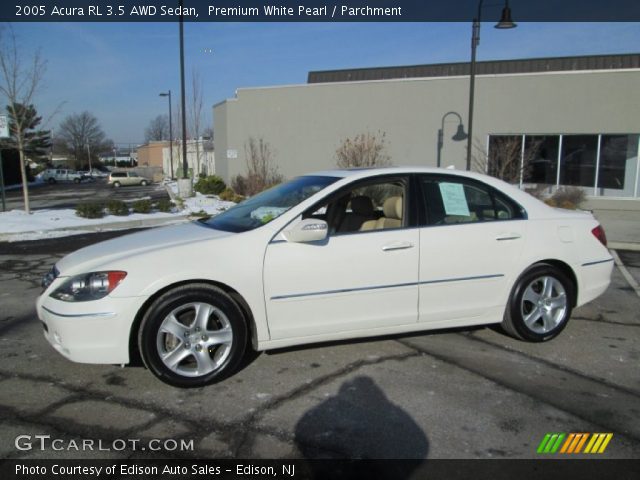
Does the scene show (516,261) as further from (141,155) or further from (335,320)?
(141,155)

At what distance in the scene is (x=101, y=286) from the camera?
3.46m

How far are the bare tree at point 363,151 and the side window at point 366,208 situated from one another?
12486mm

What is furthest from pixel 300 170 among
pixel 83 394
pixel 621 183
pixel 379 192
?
pixel 83 394

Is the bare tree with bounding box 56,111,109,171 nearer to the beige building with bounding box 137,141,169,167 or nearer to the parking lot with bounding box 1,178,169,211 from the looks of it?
the beige building with bounding box 137,141,169,167

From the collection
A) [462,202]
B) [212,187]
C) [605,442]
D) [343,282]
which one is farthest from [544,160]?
[605,442]

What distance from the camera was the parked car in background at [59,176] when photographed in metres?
49.2

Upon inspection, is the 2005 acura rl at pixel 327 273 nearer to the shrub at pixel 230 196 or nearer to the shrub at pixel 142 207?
the shrub at pixel 142 207

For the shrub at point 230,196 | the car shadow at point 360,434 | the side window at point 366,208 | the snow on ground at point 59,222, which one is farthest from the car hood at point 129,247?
the shrub at point 230,196

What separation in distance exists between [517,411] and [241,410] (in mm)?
1776

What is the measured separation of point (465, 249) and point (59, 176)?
53444mm

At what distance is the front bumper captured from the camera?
3.40 metres

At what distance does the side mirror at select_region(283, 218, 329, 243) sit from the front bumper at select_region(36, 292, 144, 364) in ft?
3.70

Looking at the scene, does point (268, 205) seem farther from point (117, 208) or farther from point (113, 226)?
point (117, 208)

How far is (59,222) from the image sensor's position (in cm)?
1317
